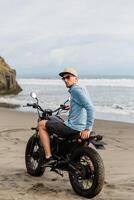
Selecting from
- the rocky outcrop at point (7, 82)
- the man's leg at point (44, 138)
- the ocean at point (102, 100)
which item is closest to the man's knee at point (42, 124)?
the man's leg at point (44, 138)

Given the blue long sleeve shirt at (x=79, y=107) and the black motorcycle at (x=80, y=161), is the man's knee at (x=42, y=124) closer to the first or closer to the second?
the black motorcycle at (x=80, y=161)

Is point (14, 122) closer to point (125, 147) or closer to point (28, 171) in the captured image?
point (125, 147)

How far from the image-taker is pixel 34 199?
238 inches

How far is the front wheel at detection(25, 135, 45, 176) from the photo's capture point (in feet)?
24.3

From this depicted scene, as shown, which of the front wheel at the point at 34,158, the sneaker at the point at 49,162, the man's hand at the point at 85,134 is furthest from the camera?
the front wheel at the point at 34,158

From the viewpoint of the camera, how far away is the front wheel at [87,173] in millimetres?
6055

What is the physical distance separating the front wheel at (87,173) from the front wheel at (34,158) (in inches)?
38.7

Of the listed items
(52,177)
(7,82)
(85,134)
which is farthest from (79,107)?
(7,82)

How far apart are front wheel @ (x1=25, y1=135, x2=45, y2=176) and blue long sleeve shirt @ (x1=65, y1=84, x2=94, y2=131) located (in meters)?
1.04

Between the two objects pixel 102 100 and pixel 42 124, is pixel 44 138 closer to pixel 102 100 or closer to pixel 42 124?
pixel 42 124

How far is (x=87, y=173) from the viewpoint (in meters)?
6.26

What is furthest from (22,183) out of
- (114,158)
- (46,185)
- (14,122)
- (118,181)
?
(14,122)

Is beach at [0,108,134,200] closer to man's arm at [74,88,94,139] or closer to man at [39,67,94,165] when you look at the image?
man at [39,67,94,165]

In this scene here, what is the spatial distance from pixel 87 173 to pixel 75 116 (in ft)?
2.74
